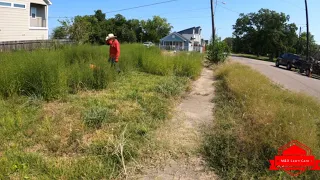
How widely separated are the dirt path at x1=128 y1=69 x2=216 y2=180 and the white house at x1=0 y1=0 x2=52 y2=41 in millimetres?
19346

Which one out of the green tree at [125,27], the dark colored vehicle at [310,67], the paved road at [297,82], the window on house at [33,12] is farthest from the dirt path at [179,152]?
the green tree at [125,27]

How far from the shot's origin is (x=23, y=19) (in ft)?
70.9

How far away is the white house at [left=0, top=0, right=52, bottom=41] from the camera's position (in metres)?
19.9

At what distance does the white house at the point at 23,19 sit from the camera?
65.2 ft

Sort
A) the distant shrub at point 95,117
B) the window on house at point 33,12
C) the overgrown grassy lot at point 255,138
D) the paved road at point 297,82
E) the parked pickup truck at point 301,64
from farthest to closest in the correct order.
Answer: the window on house at point 33,12, the parked pickup truck at point 301,64, the paved road at point 297,82, the distant shrub at point 95,117, the overgrown grassy lot at point 255,138

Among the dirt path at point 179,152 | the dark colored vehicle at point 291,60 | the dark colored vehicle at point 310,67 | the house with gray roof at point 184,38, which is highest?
the house with gray roof at point 184,38

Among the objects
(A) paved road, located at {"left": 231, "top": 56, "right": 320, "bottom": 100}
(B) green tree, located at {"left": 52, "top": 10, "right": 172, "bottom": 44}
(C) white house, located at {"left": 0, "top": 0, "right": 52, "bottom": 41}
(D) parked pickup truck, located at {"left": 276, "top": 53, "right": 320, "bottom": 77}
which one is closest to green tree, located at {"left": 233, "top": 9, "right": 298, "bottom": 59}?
(B) green tree, located at {"left": 52, "top": 10, "right": 172, "bottom": 44}

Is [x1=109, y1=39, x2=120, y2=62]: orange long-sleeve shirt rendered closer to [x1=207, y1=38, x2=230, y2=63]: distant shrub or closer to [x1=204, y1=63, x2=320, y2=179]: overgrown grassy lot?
[x1=204, y1=63, x2=320, y2=179]: overgrown grassy lot

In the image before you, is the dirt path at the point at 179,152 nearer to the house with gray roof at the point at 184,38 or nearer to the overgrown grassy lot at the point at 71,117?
the overgrown grassy lot at the point at 71,117

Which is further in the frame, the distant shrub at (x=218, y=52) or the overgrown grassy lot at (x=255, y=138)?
the distant shrub at (x=218, y=52)

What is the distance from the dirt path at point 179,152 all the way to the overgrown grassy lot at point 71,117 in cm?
26

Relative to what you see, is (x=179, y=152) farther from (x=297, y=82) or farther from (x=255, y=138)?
(x=297, y=82)

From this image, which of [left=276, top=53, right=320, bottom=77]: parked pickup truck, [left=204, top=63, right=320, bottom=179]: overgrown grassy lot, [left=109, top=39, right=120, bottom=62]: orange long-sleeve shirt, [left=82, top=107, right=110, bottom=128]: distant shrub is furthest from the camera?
[left=276, top=53, right=320, bottom=77]: parked pickup truck

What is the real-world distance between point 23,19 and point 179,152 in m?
22.2
